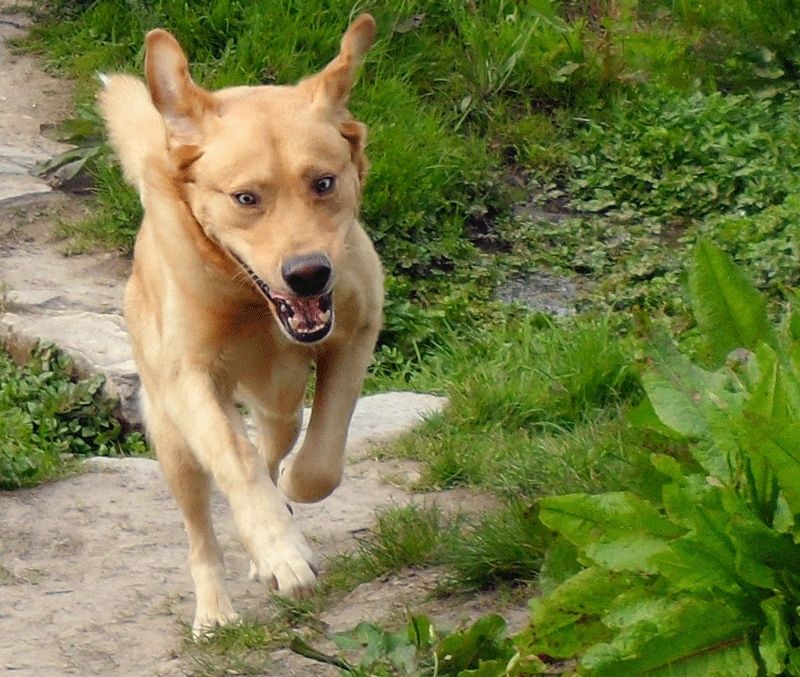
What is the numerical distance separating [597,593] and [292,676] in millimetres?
989

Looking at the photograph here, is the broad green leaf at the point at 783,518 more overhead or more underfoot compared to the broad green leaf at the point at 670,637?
more overhead

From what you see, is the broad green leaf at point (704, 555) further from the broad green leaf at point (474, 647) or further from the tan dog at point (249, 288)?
the tan dog at point (249, 288)

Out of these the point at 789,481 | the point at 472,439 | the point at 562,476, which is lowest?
the point at 472,439

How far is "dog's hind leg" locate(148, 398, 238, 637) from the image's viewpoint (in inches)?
185

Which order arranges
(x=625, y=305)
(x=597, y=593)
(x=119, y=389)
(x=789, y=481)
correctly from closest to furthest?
1. (x=789, y=481)
2. (x=597, y=593)
3. (x=119, y=389)
4. (x=625, y=305)

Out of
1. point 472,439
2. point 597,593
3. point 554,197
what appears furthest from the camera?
point 554,197

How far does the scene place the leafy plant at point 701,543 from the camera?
285cm

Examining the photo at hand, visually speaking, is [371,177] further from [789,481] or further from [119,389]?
[789,481]

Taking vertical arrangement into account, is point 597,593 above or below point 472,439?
above

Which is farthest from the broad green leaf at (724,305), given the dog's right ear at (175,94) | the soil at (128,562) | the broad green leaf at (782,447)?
the dog's right ear at (175,94)

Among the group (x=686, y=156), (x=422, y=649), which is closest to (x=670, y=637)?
(x=422, y=649)

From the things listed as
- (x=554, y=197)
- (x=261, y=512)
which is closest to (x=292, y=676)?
(x=261, y=512)

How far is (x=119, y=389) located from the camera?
267 inches

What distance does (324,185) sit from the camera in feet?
13.8
